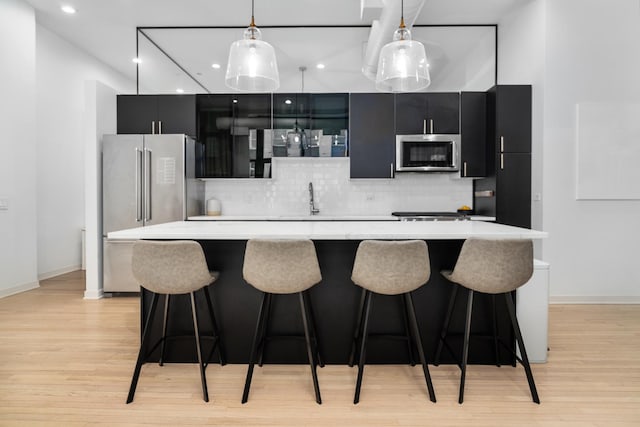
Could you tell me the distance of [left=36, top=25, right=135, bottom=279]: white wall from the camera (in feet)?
16.3

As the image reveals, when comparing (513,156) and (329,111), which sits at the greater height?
(329,111)

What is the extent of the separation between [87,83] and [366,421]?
4596 mm

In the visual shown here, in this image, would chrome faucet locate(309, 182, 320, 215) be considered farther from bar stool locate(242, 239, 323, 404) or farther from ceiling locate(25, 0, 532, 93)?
bar stool locate(242, 239, 323, 404)

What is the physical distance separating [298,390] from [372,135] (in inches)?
132

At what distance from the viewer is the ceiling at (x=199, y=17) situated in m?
4.27

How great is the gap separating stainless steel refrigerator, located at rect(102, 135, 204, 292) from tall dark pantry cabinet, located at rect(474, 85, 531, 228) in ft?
12.3

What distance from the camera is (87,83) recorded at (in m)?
4.16

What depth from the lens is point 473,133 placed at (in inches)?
178

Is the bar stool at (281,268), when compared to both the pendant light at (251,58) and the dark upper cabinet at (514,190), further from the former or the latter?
the dark upper cabinet at (514,190)

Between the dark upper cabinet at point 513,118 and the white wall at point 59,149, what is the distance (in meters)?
4.81

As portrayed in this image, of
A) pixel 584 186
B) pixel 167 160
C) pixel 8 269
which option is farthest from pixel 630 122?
pixel 8 269

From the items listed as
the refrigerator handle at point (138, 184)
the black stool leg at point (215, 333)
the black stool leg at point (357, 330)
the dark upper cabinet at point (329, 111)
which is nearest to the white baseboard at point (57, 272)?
the refrigerator handle at point (138, 184)

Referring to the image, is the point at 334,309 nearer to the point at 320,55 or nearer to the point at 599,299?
the point at 599,299

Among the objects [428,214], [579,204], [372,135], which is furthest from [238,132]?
[579,204]
